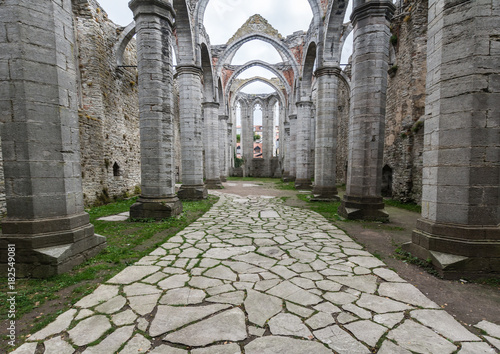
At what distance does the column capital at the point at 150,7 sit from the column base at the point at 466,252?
7468 mm

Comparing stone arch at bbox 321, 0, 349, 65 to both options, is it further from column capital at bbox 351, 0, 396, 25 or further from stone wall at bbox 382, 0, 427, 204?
column capital at bbox 351, 0, 396, 25

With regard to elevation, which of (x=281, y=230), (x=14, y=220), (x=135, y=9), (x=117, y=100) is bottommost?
(x=281, y=230)

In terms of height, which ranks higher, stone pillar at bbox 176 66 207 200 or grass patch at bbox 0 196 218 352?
stone pillar at bbox 176 66 207 200

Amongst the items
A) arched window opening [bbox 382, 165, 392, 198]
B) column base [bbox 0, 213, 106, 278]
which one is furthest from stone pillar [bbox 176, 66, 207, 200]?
arched window opening [bbox 382, 165, 392, 198]

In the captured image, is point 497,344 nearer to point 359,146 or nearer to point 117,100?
point 359,146

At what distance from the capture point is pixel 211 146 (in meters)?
15.1

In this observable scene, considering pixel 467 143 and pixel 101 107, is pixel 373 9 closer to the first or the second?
pixel 467 143

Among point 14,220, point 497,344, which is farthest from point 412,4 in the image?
point 14,220

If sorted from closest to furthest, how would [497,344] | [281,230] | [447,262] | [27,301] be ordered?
1. [497,344]
2. [27,301]
3. [447,262]
4. [281,230]

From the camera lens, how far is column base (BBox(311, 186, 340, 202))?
31.3 ft

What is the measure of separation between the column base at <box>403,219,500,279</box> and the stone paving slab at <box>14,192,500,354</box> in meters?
0.67

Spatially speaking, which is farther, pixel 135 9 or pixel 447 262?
pixel 135 9

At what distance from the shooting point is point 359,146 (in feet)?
20.4

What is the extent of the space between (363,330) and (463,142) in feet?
9.31
